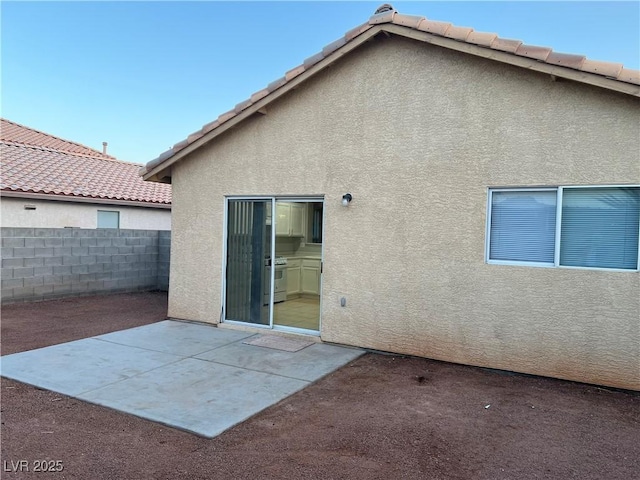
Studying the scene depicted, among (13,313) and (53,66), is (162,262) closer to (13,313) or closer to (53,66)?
(13,313)

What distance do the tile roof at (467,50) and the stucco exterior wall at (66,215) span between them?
8.03 meters

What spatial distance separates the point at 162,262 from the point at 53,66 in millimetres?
10011

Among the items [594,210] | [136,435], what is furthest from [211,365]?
[594,210]

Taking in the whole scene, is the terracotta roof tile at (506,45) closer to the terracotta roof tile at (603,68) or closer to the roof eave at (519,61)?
the roof eave at (519,61)

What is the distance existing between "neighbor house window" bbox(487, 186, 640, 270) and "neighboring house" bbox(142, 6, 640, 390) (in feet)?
0.06

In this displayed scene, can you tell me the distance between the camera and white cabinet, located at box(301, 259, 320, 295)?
1349 centimetres

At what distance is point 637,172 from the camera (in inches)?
229

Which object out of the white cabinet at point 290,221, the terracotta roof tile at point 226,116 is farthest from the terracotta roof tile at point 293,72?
the white cabinet at point 290,221

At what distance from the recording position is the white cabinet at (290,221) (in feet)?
37.5

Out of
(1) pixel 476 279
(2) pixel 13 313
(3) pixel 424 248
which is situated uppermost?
(3) pixel 424 248

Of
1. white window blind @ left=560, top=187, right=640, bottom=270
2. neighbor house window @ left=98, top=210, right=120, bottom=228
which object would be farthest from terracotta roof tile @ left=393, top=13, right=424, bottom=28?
neighbor house window @ left=98, top=210, right=120, bottom=228

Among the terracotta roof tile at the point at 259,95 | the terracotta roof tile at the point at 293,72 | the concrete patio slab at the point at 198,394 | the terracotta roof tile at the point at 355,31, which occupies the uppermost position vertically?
the terracotta roof tile at the point at 355,31

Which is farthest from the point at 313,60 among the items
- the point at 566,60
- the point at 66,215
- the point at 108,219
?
the point at 108,219

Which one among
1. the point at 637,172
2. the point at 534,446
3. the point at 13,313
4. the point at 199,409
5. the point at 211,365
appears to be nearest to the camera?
the point at 534,446
